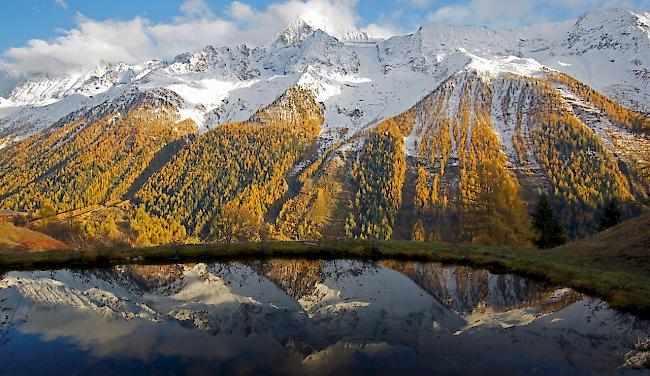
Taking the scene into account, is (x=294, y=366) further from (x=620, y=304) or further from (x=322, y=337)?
(x=620, y=304)

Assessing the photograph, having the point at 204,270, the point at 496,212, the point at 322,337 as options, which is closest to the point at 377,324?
the point at 322,337

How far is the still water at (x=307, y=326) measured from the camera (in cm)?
1470

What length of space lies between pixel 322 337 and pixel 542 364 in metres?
7.56

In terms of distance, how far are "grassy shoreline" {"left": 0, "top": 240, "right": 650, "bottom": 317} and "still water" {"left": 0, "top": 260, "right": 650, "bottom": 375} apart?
95.4 inches

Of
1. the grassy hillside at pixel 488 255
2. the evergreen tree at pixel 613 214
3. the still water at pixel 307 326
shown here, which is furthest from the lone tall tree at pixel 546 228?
the still water at pixel 307 326

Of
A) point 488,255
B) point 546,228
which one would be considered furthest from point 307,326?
point 546,228

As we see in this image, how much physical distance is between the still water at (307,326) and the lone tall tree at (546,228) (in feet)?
104

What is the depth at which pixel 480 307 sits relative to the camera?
69.1ft

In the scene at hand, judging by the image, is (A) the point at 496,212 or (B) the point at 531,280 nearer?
(B) the point at 531,280

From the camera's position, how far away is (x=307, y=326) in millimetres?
18328

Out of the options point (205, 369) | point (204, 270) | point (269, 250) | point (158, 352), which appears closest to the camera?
point (205, 369)

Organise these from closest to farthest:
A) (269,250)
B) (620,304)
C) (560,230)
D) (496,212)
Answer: (620,304) → (269,250) → (496,212) → (560,230)

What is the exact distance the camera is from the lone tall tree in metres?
54.5

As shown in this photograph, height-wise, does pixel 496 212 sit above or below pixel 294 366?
above
